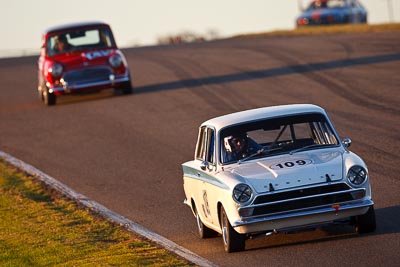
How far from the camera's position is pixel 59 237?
12977mm

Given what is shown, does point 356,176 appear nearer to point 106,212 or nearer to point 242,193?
point 242,193

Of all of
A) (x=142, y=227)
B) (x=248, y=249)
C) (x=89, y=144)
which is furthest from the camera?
(x=89, y=144)

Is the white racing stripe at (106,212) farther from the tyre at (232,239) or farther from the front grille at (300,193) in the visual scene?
the front grille at (300,193)

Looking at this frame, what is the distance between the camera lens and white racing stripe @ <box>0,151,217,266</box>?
11.0m

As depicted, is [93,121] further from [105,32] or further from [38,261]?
[38,261]

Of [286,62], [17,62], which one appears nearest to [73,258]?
[286,62]

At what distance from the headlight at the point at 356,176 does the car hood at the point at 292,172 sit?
0.32ft

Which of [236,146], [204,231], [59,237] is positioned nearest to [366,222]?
[236,146]

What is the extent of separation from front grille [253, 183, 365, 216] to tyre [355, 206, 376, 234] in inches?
8.5

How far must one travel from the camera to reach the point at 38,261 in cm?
1134

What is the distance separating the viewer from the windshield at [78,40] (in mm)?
25828

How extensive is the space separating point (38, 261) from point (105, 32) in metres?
15.3

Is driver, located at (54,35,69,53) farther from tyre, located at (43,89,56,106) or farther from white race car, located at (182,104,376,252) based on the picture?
white race car, located at (182,104,376,252)

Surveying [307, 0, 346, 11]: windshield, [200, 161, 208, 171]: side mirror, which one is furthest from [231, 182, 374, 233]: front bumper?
[307, 0, 346, 11]: windshield
